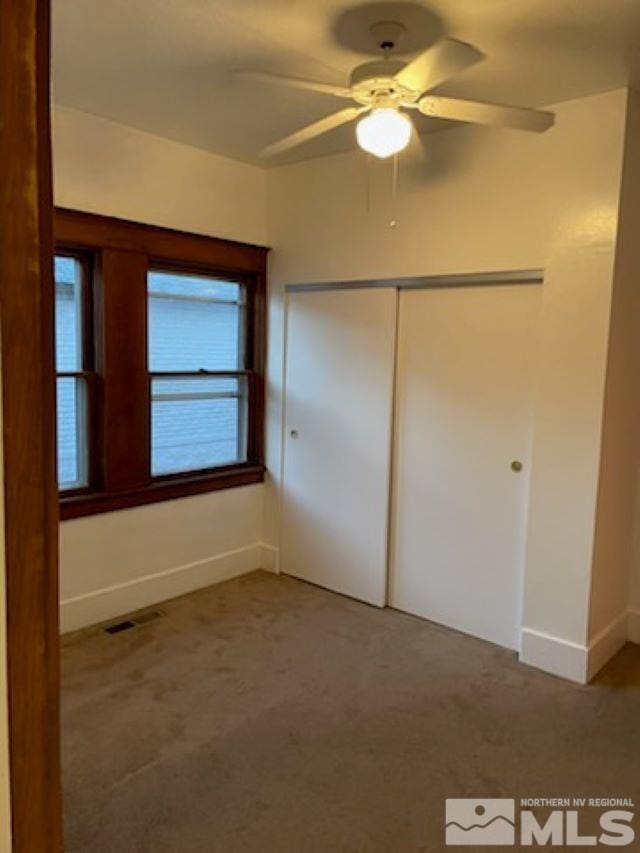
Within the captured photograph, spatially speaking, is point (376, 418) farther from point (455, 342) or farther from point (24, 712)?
point (24, 712)

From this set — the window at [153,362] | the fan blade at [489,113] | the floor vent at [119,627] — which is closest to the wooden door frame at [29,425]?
the fan blade at [489,113]

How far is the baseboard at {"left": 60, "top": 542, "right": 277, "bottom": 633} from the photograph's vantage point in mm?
3404

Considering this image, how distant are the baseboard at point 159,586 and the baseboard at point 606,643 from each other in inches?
79.7

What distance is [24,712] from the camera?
1.95 ft

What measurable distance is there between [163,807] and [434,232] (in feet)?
9.23

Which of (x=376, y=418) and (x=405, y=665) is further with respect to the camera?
(x=376, y=418)

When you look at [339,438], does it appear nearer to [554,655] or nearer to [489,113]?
[554,655]

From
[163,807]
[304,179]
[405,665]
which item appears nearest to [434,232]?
[304,179]

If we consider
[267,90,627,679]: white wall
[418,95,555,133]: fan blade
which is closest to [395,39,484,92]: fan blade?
[418,95,555,133]: fan blade

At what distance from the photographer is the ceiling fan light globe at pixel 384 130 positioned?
7.28 feet

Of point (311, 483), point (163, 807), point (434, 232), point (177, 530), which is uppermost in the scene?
point (434, 232)

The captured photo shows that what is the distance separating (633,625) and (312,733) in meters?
1.86

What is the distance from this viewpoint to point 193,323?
3932 millimetres

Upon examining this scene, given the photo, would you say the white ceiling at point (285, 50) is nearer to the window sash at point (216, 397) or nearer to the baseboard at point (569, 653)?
the window sash at point (216, 397)
